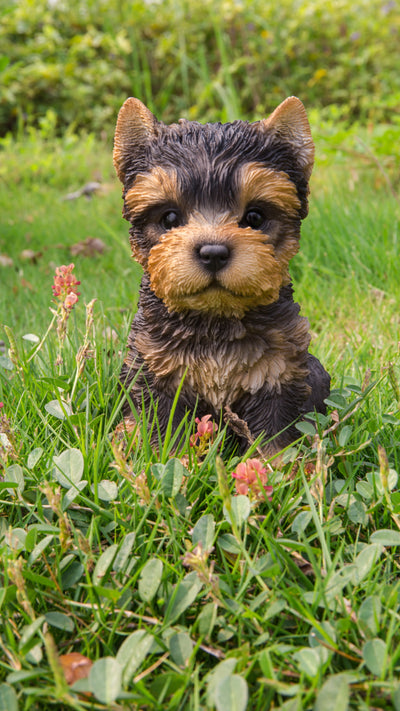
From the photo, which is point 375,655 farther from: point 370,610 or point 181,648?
point 181,648

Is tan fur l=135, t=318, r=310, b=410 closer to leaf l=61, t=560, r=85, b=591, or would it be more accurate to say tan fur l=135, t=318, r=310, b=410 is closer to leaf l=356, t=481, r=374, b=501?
leaf l=356, t=481, r=374, b=501

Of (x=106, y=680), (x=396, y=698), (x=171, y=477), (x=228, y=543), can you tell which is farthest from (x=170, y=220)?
(x=396, y=698)

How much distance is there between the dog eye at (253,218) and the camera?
2.17m

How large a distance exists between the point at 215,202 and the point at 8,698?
1534 millimetres

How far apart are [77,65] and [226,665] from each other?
10.3 m

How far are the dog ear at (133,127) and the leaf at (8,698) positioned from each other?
1691 mm

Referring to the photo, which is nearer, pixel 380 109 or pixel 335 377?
pixel 335 377

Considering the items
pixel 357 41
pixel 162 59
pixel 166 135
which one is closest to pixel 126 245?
pixel 166 135

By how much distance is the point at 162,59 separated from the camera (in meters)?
10.1

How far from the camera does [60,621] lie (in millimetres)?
1845

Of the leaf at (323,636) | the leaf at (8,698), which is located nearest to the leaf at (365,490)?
the leaf at (323,636)

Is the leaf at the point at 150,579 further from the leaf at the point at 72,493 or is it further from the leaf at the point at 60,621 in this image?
the leaf at the point at 72,493

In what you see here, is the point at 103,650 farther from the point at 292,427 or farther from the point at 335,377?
the point at 335,377

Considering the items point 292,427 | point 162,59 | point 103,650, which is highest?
point 162,59
